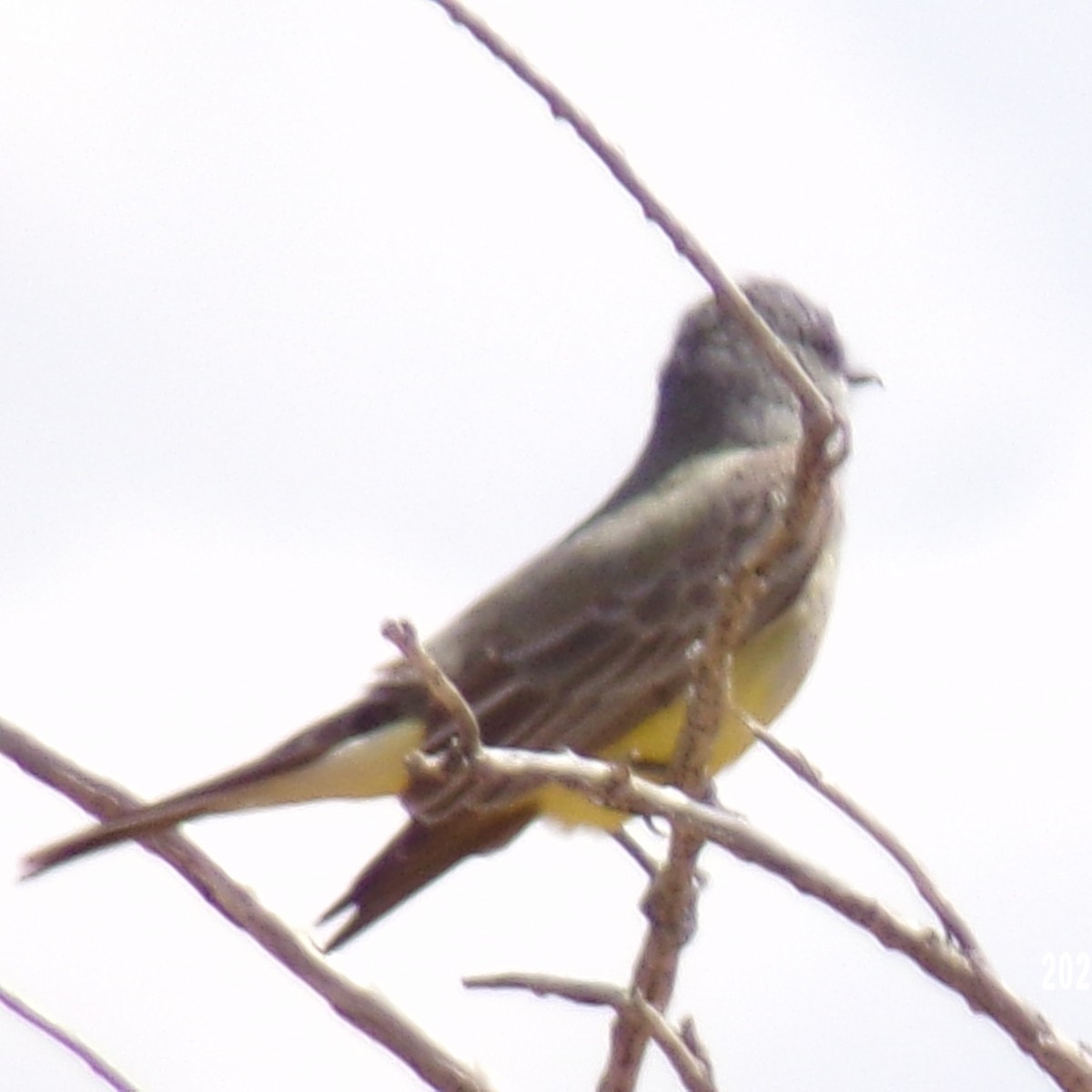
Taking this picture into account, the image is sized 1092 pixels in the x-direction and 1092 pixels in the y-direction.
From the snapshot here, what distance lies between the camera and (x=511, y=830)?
6.25 meters

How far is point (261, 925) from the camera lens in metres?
3.52

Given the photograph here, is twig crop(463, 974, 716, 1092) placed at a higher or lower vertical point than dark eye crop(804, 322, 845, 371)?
lower

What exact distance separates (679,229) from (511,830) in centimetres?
367

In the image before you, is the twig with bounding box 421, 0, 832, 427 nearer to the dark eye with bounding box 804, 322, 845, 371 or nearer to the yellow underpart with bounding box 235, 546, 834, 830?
the yellow underpart with bounding box 235, 546, 834, 830

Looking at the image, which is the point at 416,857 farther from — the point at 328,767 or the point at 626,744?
the point at 626,744

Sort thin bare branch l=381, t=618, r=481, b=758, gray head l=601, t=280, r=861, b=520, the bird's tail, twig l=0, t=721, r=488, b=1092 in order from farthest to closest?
gray head l=601, t=280, r=861, b=520, the bird's tail, twig l=0, t=721, r=488, b=1092, thin bare branch l=381, t=618, r=481, b=758

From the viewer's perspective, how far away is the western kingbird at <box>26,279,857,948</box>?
19.5 ft

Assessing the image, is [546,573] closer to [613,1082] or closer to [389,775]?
[389,775]

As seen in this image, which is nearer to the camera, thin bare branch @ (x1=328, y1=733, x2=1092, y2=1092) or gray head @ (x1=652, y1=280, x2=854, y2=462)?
thin bare branch @ (x1=328, y1=733, x2=1092, y2=1092)

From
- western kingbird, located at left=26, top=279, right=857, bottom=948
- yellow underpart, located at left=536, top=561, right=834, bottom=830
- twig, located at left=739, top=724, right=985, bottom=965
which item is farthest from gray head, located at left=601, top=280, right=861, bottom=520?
twig, located at left=739, top=724, right=985, bottom=965

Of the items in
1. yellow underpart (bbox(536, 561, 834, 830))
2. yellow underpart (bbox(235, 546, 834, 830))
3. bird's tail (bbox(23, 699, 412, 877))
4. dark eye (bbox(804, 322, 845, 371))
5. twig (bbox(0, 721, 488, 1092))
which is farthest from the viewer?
dark eye (bbox(804, 322, 845, 371))

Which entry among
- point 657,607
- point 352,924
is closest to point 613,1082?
point 352,924

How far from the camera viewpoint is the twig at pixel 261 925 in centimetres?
327

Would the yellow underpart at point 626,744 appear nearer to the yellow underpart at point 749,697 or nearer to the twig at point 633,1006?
the yellow underpart at point 749,697
